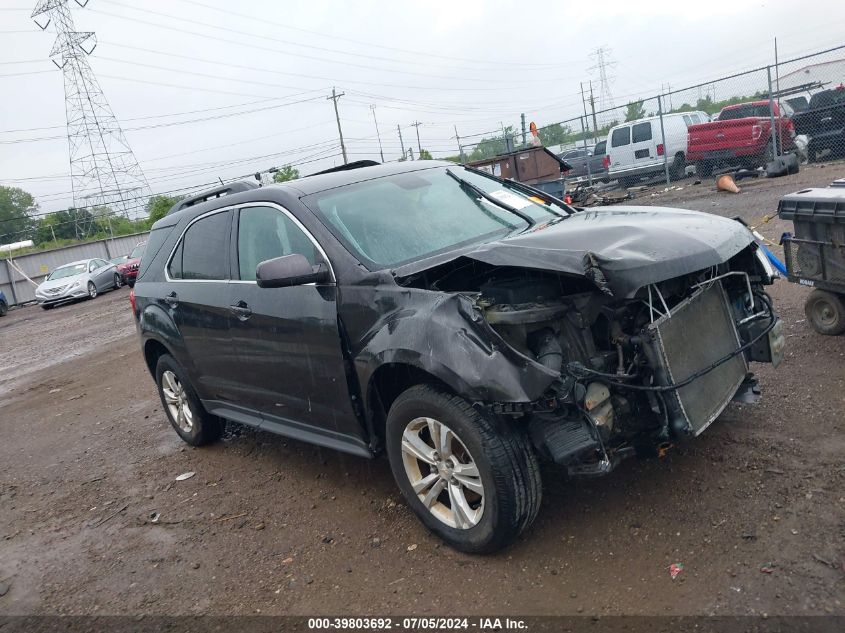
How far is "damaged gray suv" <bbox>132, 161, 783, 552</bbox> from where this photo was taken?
3.16 metres

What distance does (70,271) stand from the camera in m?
24.5

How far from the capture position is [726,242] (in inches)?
139

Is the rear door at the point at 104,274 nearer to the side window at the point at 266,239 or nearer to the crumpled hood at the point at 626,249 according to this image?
the side window at the point at 266,239

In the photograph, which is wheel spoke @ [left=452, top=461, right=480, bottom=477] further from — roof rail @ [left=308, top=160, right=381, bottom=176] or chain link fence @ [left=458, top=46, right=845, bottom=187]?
chain link fence @ [left=458, top=46, right=845, bottom=187]

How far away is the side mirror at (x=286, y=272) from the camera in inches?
145

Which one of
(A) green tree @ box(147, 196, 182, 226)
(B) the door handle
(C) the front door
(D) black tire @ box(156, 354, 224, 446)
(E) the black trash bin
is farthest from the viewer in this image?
(A) green tree @ box(147, 196, 182, 226)

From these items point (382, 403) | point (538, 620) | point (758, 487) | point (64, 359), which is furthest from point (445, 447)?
point (64, 359)

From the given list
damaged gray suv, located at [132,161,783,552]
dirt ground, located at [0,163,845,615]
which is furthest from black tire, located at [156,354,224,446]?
damaged gray suv, located at [132,161,783,552]

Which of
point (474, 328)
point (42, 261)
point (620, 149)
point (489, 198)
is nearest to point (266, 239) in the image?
point (489, 198)

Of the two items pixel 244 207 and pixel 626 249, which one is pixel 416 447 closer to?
pixel 626 249

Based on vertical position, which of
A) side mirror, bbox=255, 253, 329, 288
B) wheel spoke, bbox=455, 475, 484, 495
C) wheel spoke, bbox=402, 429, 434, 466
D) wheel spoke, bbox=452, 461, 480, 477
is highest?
side mirror, bbox=255, 253, 329, 288

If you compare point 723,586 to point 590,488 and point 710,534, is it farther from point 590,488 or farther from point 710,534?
point 590,488

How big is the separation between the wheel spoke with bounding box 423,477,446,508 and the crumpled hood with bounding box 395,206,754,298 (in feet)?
3.56

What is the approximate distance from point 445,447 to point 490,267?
0.94 metres
